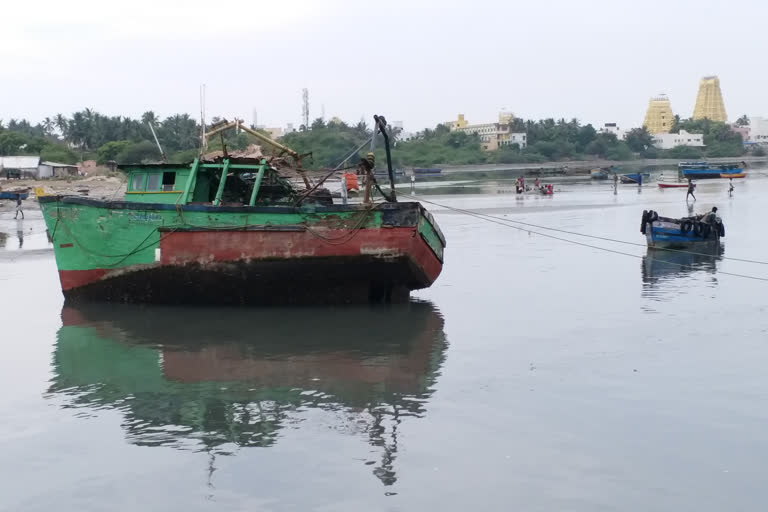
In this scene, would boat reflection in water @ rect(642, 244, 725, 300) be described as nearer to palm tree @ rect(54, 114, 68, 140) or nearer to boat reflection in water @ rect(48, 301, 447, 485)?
boat reflection in water @ rect(48, 301, 447, 485)

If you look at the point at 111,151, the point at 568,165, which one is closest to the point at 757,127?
the point at 568,165

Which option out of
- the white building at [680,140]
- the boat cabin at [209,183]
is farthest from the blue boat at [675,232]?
the white building at [680,140]

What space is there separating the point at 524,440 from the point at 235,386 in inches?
167

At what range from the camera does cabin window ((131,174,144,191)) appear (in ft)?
54.7

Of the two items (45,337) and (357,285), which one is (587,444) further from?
(45,337)

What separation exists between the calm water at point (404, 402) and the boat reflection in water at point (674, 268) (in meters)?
0.18

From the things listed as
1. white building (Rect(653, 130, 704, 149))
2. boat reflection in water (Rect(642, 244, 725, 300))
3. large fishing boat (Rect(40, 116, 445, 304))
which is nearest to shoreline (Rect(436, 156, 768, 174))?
white building (Rect(653, 130, 704, 149))

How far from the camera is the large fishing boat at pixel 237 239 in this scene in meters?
15.4

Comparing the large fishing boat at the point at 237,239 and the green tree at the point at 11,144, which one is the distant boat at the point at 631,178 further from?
the green tree at the point at 11,144

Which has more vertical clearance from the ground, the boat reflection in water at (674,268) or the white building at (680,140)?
the white building at (680,140)

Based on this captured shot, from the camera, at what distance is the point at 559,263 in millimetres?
22422

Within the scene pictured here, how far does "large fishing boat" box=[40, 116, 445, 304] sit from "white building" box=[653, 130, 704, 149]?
484 feet

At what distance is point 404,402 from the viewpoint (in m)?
10.4

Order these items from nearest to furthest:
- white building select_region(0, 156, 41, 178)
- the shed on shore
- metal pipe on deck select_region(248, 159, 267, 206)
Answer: metal pipe on deck select_region(248, 159, 267, 206) < white building select_region(0, 156, 41, 178) < the shed on shore
